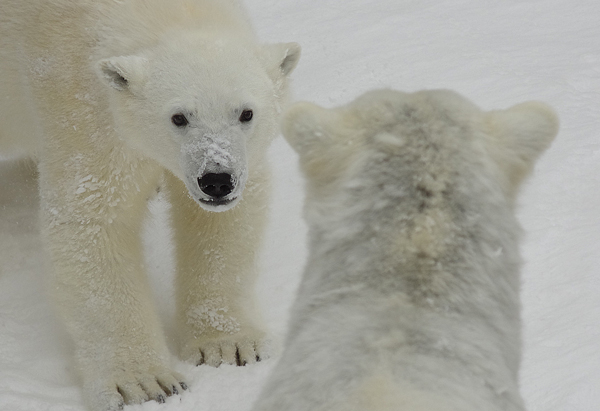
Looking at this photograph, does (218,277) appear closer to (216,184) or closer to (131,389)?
(131,389)

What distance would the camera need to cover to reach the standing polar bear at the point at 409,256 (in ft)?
5.83

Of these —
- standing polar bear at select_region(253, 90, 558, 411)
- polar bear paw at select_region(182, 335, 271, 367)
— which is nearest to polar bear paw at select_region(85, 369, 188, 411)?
polar bear paw at select_region(182, 335, 271, 367)

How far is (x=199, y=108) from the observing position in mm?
3525

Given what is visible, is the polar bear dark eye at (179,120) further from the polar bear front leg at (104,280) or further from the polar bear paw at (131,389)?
the polar bear paw at (131,389)

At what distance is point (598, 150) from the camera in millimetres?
5246

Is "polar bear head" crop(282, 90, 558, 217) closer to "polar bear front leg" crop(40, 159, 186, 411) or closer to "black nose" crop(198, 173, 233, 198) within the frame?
"black nose" crop(198, 173, 233, 198)

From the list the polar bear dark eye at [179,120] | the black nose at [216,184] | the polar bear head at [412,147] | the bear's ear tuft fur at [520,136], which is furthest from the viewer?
the polar bear dark eye at [179,120]

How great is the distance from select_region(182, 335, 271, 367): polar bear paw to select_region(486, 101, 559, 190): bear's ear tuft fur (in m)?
2.31

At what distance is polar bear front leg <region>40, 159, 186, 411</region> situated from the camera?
12.6 ft

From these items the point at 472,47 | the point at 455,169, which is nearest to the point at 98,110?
the point at 455,169

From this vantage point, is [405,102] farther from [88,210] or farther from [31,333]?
[31,333]

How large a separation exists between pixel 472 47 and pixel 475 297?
558 cm

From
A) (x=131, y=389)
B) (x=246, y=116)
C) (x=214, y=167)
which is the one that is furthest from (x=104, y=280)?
(x=246, y=116)

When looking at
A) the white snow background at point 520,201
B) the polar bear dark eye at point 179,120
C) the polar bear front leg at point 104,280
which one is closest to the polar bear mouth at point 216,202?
the polar bear dark eye at point 179,120
